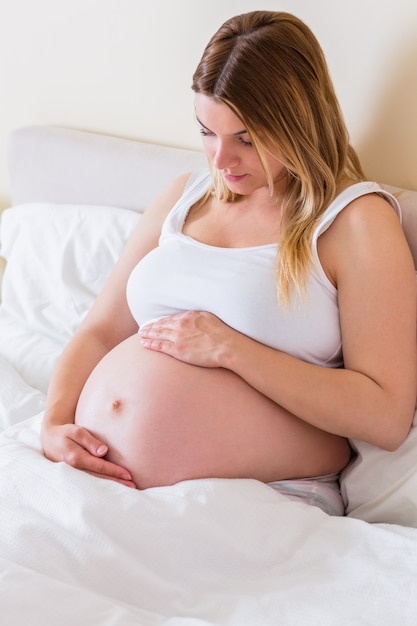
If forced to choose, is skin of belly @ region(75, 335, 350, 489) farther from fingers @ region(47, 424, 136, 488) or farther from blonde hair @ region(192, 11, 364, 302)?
blonde hair @ region(192, 11, 364, 302)

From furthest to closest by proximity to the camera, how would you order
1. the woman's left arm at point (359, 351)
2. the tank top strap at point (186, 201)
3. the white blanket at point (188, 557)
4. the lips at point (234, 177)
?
the tank top strap at point (186, 201), the lips at point (234, 177), the woman's left arm at point (359, 351), the white blanket at point (188, 557)

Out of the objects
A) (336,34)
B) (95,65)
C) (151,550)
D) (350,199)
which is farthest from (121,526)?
(95,65)

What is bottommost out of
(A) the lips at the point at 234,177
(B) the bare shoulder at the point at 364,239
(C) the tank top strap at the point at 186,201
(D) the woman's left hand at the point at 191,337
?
(D) the woman's left hand at the point at 191,337

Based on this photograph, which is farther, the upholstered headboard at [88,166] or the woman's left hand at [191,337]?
the upholstered headboard at [88,166]

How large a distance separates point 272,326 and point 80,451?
0.36 m

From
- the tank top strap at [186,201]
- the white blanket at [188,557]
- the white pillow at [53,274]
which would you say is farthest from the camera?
the white pillow at [53,274]

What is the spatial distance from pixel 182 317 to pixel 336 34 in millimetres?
641

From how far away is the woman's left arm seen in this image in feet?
4.20

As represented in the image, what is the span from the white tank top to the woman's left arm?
23 millimetres

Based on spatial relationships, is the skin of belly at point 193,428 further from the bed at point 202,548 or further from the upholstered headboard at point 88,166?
the upholstered headboard at point 88,166

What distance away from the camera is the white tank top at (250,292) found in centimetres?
135

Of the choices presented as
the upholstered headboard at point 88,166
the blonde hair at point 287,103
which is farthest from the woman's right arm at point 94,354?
the blonde hair at point 287,103

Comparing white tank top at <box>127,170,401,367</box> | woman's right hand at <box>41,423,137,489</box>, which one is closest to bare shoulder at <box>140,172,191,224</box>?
white tank top at <box>127,170,401,367</box>

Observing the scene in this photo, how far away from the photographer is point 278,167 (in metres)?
1.38
